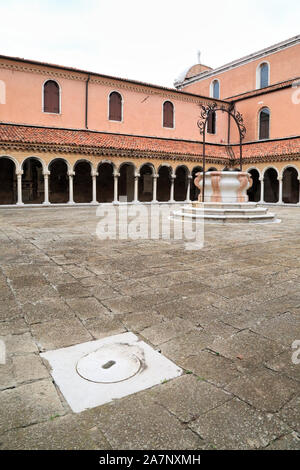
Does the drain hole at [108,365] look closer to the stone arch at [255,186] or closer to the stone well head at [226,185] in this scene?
the stone well head at [226,185]

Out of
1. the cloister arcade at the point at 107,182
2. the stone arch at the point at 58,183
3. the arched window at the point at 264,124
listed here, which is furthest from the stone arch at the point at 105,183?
the arched window at the point at 264,124

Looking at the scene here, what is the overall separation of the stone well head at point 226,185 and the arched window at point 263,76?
20965mm

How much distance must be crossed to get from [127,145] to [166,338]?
69.4 ft

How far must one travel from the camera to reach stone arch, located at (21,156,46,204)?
75.2 feet

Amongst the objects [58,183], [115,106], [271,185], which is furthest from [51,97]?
[271,185]

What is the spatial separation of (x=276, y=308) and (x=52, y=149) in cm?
1873

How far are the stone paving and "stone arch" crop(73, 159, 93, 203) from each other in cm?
1844

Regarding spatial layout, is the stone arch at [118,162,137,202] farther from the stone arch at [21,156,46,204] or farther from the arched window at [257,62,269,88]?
the arched window at [257,62,269,88]

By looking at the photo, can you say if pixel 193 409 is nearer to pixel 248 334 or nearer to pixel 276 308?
pixel 248 334

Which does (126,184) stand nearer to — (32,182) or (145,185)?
(145,185)

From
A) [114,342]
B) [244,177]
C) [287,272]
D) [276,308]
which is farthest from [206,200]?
[114,342]

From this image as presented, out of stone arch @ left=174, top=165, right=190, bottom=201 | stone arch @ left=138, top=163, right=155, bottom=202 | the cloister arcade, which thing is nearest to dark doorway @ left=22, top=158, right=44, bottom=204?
the cloister arcade

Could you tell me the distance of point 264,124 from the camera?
1097 inches
